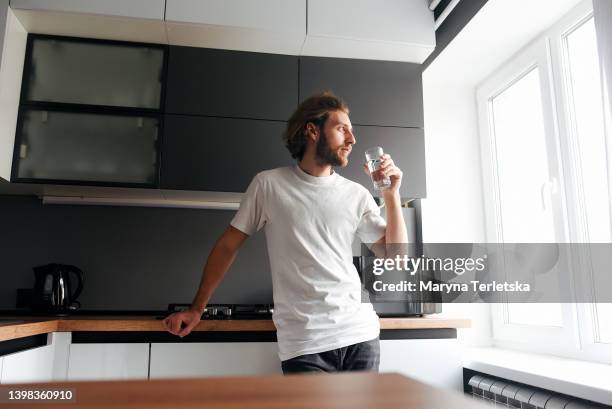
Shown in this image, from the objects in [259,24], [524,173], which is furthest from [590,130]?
[259,24]

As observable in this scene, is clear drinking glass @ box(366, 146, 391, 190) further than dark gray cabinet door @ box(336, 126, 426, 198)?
No

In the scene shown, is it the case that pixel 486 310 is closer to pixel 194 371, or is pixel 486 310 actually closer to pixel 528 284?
pixel 528 284

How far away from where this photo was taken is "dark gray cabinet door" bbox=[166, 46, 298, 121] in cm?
227

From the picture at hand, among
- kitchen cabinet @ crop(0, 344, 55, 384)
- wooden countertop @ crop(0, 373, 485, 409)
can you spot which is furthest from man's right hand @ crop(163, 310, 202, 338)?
wooden countertop @ crop(0, 373, 485, 409)

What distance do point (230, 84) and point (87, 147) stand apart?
27.4 inches

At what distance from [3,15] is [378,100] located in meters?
1.67

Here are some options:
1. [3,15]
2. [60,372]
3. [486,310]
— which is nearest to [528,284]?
[486,310]

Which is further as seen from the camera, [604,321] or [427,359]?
[427,359]

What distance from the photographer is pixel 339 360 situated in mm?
1524

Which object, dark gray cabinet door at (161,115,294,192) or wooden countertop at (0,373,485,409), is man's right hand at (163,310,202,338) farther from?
wooden countertop at (0,373,485,409)

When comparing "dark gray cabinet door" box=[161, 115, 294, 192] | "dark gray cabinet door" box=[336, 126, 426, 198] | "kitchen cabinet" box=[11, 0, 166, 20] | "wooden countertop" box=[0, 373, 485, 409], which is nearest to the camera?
"wooden countertop" box=[0, 373, 485, 409]

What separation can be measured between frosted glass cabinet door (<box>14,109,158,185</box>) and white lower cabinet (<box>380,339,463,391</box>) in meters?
1.25

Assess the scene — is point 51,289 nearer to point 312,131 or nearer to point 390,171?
point 312,131

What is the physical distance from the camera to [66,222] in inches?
95.0
